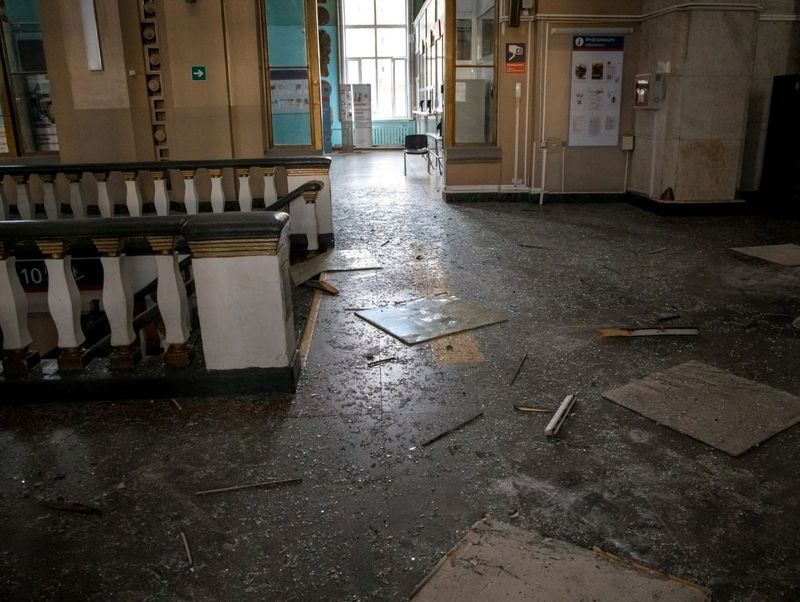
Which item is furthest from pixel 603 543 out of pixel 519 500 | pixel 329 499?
pixel 329 499

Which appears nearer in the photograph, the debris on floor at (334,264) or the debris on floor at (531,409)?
the debris on floor at (531,409)

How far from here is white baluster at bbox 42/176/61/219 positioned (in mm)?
6188

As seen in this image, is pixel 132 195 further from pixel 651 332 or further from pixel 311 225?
pixel 651 332

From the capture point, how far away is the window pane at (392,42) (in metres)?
19.2

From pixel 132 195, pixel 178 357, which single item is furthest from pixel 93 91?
pixel 178 357

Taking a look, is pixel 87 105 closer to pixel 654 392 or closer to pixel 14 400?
pixel 14 400

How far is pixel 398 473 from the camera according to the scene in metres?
2.47

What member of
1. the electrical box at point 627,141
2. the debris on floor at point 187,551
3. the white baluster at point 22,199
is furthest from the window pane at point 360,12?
the debris on floor at point 187,551

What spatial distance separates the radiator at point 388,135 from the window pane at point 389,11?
3170mm

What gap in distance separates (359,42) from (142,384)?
718 inches

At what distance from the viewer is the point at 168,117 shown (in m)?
7.34

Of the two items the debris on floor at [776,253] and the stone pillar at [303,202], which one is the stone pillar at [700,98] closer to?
the debris on floor at [776,253]

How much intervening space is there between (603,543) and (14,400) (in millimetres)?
2845

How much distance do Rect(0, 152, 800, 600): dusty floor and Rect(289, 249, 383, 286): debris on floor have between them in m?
1.07
